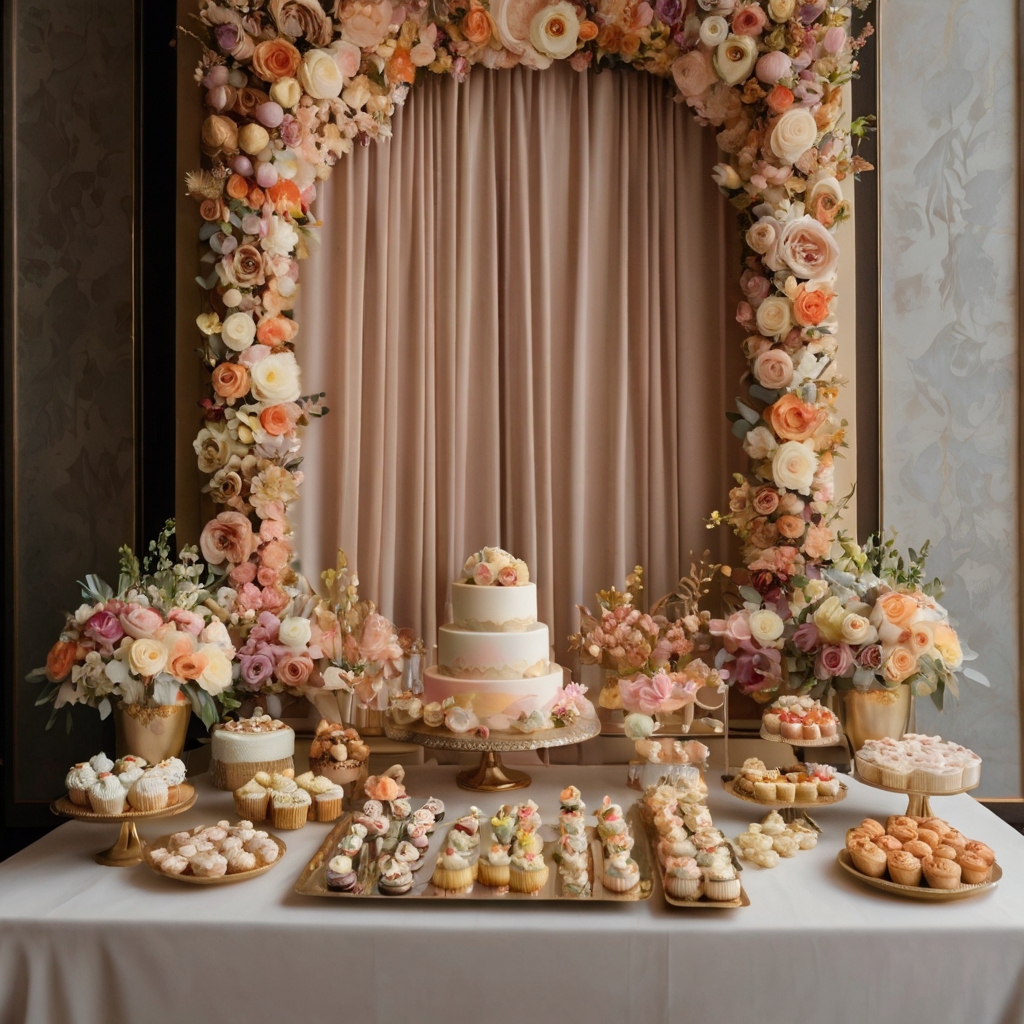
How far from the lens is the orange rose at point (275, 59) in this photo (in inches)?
114

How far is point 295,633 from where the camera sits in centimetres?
284

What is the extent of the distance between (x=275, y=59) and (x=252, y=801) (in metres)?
2.21

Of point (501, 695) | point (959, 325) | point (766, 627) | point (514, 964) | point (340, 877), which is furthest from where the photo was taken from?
A: point (959, 325)

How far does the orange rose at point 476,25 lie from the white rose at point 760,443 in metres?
1.53

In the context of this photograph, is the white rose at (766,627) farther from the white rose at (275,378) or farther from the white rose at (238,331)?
the white rose at (238,331)

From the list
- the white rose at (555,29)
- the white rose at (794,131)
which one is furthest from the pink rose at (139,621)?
the white rose at (794,131)

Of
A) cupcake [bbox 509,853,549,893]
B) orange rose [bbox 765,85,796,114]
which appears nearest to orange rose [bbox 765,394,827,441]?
orange rose [bbox 765,85,796,114]

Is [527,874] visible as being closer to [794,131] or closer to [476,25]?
[794,131]

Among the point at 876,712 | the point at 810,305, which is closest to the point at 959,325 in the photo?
the point at 810,305

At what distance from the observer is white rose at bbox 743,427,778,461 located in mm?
2947

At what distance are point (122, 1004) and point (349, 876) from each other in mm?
489

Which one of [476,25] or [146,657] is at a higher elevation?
[476,25]

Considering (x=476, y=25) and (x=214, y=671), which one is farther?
(x=476, y=25)

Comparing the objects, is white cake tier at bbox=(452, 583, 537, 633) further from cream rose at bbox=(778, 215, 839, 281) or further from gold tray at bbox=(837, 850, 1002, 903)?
cream rose at bbox=(778, 215, 839, 281)
